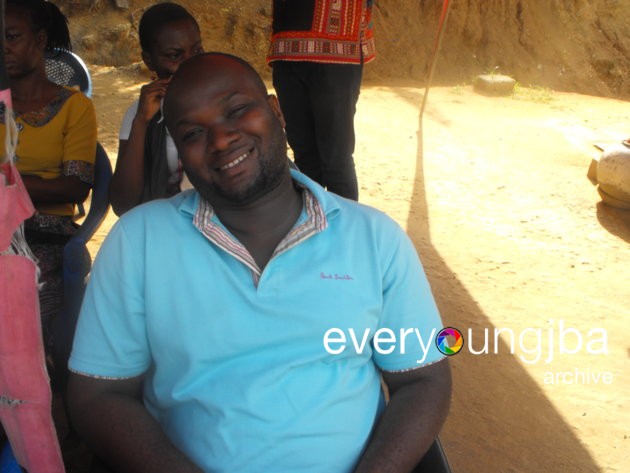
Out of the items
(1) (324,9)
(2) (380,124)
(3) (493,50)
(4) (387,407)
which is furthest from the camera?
(3) (493,50)

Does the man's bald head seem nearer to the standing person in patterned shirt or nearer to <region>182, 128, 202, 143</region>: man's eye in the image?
<region>182, 128, 202, 143</region>: man's eye

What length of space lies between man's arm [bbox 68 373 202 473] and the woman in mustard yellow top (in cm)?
76

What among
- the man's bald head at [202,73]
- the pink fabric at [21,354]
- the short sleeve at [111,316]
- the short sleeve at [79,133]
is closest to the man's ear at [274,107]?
the man's bald head at [202,73]

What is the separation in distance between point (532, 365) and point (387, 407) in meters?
1.76

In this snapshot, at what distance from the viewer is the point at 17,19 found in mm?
2125

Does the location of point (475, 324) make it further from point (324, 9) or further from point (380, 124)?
point (380, 124)

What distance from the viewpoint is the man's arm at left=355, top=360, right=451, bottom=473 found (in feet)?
4.70

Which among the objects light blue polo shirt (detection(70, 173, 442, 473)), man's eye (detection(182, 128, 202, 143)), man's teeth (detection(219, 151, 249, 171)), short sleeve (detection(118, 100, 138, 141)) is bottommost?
light blue polo shirt (detection(70, 173, 442, 473))

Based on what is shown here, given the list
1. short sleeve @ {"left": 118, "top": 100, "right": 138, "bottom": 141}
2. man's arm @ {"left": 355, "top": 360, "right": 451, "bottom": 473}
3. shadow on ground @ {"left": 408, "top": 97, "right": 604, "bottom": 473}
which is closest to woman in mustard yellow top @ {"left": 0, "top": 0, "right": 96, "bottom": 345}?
short sleeve @ {"left": 118, "top": 100, "right": 138, "bottom": 141}

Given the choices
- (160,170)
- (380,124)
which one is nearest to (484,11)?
(380,124)

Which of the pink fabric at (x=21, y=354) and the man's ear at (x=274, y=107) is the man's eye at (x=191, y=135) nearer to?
the man's ear at (x=274, y=107)

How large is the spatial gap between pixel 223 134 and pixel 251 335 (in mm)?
498

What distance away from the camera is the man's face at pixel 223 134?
5.13 feet

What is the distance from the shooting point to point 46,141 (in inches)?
88.0
